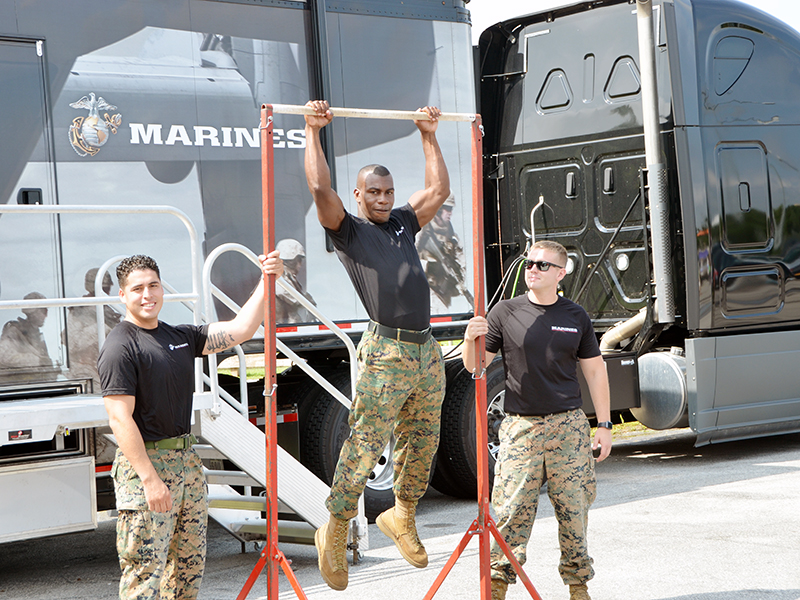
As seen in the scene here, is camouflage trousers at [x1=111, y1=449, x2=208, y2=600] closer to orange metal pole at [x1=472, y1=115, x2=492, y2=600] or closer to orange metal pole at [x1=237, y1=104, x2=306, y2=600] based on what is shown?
orange metal pole at [x1=237, y1=104, x2=306, y2=600]

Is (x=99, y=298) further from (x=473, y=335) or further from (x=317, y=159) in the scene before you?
(x=473, y=335)

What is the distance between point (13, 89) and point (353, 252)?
104 inches

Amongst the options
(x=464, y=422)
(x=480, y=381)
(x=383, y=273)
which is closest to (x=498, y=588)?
(x=480, y=381)

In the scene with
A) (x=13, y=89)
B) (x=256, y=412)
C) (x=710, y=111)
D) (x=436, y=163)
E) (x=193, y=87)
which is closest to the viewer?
(x=436, y=163)

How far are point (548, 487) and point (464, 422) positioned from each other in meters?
2.81

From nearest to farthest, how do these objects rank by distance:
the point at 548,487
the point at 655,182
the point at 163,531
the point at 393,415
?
1. the point at 163,531
2. the point at 393,415
3. the point at 548,487
4. the point at 655,182

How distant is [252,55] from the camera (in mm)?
6457

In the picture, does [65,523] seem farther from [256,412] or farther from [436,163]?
[436,163]

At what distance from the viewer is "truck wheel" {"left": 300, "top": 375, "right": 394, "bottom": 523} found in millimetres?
6836

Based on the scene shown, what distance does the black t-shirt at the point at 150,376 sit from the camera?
152 inches

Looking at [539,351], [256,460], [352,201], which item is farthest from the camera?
[352,201]

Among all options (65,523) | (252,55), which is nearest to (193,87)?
(252,55)

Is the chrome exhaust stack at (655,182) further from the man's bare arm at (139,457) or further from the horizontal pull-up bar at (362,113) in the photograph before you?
the man's bare arm at (139,457)

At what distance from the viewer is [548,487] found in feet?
15.3
